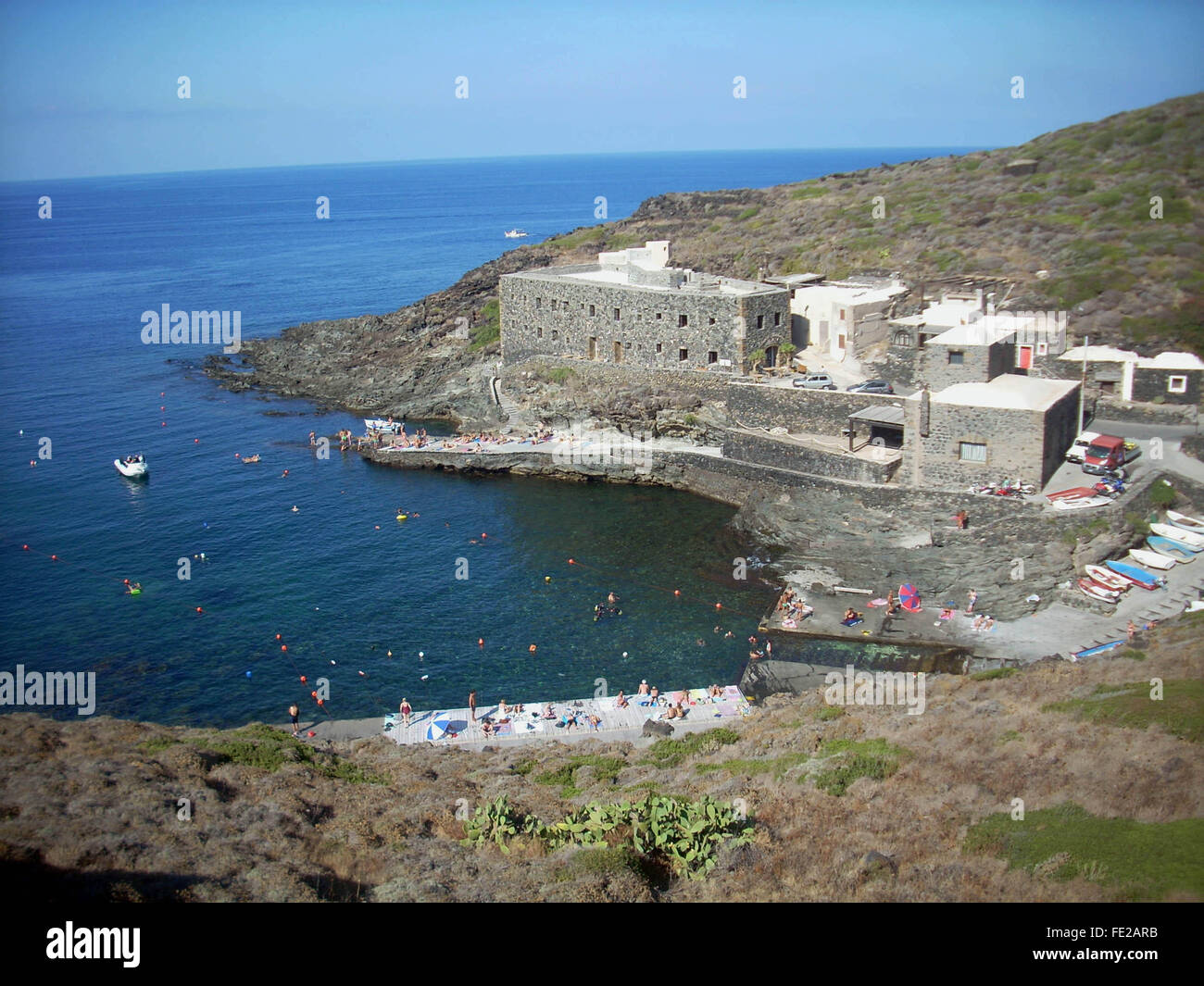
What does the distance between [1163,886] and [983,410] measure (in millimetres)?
23313

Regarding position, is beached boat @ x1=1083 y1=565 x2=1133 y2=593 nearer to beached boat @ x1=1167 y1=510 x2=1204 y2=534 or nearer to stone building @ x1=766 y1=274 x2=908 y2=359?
beached boat @ x1=1167 y1=510 x2=1204 y2=534

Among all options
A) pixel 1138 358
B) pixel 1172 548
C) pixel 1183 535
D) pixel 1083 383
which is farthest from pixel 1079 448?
pixel 1172 548

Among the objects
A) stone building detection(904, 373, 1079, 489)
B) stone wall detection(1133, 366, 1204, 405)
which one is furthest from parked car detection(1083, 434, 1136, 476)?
stone wall detection(1133, 366, 1204, 405)

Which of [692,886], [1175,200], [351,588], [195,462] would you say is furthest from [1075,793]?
[1175,200]

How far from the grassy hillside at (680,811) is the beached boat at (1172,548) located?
837 cm

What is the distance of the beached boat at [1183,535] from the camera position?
93.2 feet

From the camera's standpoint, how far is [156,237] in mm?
158750

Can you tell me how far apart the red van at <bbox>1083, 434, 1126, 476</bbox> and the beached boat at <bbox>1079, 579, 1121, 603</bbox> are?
589 centimetres

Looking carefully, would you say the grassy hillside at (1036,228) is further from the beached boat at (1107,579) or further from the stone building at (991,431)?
the beached boat at (1107,579)

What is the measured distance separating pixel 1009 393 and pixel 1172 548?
23.7 feet
